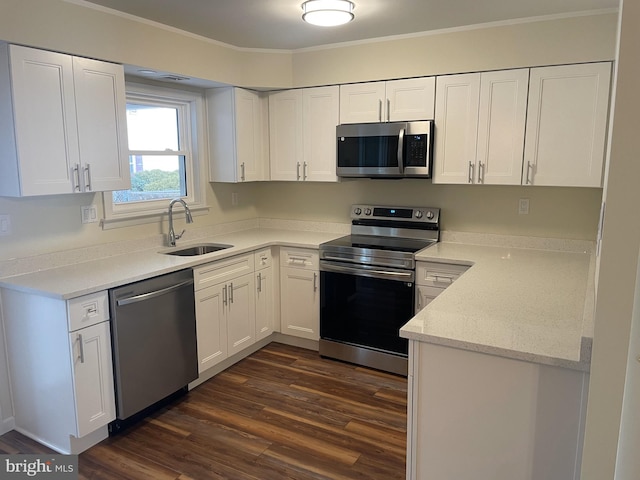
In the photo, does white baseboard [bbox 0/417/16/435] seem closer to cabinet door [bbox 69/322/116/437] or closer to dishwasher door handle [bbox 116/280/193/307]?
cabinet door [bbox 69/322/116/437]

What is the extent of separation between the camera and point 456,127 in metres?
3.29

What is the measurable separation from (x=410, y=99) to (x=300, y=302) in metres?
1.78

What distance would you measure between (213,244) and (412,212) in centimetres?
161

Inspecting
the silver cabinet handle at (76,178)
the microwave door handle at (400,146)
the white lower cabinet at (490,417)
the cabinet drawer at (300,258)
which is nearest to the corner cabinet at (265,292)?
the cabinet drawer at (300,258)

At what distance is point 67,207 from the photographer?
114 inches

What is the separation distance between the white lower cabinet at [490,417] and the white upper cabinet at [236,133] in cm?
257

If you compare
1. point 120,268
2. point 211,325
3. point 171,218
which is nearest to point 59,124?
point 120,268

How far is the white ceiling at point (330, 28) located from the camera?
267cm

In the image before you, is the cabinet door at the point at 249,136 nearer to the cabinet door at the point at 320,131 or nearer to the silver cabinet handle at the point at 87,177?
the cabinet door at the point at 320,131

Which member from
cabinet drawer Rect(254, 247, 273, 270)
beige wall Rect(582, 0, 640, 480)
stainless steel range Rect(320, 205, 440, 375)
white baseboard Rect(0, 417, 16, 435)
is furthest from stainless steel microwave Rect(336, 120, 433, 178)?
white baseboard Rect(0, 417, 16, 435)

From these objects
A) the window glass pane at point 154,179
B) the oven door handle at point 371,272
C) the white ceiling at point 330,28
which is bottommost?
the oven door handle at point 371,272

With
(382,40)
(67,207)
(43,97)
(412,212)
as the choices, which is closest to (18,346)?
(67,207)

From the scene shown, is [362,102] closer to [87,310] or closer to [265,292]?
[265,292]

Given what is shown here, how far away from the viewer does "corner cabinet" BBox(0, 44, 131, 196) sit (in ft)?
7.73
